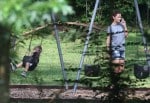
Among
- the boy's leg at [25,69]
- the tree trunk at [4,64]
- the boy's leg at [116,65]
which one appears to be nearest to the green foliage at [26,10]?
the tree trunk at [4,64]

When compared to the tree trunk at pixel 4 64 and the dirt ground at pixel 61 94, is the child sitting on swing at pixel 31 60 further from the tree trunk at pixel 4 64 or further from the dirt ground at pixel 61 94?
the tree trunk at pixel 4 64

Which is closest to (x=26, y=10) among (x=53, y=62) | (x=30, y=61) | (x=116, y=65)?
(x=116, y=65)

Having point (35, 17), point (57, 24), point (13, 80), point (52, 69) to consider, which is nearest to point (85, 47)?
point (57, 24)


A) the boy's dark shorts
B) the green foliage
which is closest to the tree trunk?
the green foliage

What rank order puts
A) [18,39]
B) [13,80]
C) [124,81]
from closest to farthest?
[124,81] < [18,39] < [13,80]

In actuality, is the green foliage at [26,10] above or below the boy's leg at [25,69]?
above

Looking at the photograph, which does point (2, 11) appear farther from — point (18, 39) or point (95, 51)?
point (18, 39)

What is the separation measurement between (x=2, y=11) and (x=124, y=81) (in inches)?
148

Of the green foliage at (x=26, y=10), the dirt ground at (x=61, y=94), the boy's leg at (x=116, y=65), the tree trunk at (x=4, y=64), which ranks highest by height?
the green foliage at (x=26, y=10)

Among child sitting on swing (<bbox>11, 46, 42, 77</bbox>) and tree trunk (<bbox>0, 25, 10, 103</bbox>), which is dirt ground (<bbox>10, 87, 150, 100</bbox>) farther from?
tree trunk (<bbox>0, 25, 10, 103</bbox>)

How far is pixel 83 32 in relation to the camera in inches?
242

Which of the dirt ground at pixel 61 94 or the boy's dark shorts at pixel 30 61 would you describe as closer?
the dirt ground at pixel 61 94

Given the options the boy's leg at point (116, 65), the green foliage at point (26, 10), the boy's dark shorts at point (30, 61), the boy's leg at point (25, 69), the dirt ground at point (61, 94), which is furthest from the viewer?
the boy's leg at point (25, 69)

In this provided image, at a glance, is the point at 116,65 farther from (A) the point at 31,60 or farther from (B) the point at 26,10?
(A) the point at 31,60
